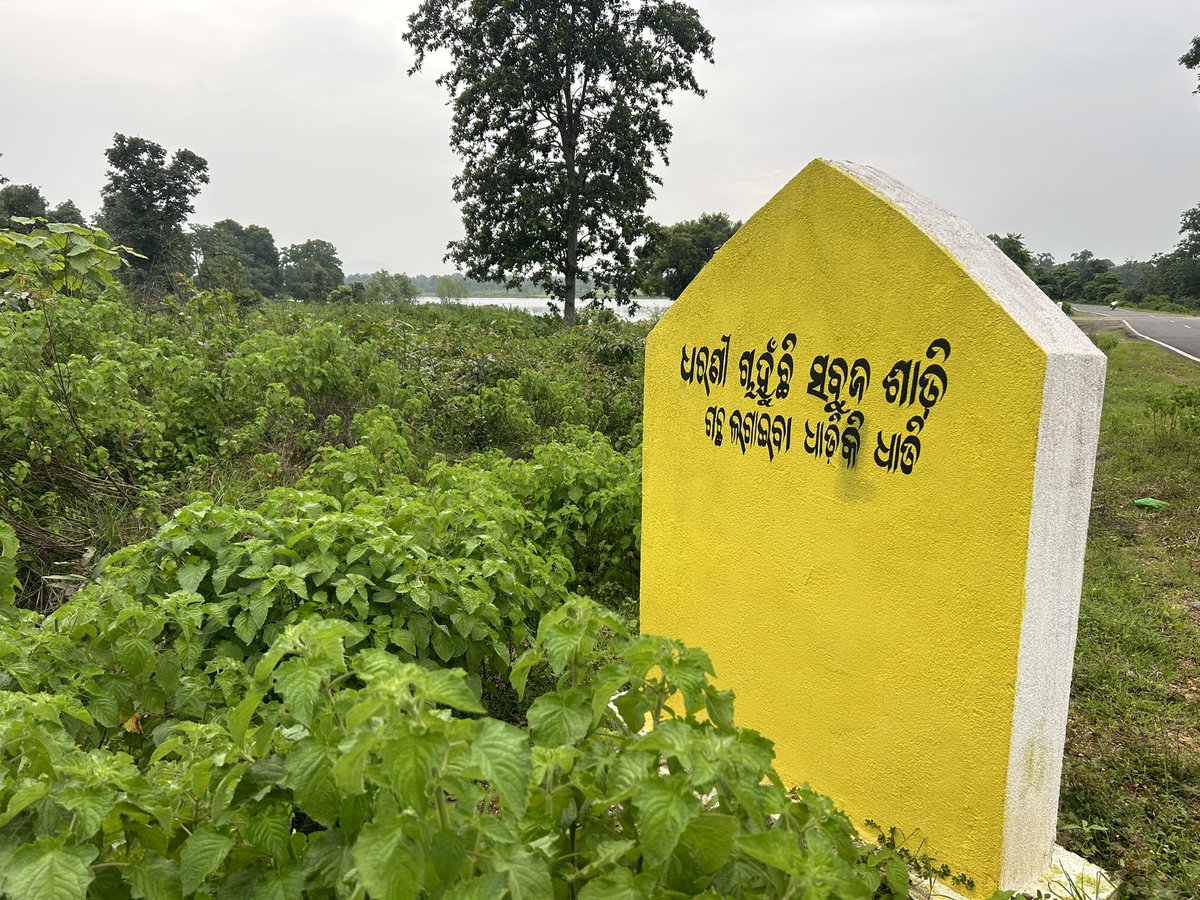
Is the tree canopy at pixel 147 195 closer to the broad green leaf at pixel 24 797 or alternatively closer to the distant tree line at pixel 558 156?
the distant tree line at pixel 558 156

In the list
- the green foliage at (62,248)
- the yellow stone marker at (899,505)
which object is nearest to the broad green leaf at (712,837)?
the yellow stone marker at (899,505)

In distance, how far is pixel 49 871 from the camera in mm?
1032

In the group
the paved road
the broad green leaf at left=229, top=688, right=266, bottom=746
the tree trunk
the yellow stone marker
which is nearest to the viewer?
the broad green leaf at left=229, top=688, right=266, bottom=746

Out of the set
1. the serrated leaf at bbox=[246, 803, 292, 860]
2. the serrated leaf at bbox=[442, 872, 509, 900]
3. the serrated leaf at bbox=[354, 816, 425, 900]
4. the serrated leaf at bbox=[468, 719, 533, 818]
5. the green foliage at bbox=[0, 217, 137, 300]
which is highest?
the green foliage at bbox=[0, 217, 137, 300]

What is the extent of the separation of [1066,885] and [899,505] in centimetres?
122

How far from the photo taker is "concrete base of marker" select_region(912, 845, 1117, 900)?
2.13 metres

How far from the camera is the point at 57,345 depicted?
5547 mm

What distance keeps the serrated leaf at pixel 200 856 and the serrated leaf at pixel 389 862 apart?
1.23 ft

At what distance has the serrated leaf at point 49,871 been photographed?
1008 millimetres

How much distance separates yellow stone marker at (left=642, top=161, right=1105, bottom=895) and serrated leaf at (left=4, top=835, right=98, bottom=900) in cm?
198

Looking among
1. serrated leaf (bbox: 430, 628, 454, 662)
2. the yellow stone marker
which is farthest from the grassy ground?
serrated leaf (bbox: 430, 628, 454, 662)

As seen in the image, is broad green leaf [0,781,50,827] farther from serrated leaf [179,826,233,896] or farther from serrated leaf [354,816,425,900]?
serrated leaf [354,816,425,900]

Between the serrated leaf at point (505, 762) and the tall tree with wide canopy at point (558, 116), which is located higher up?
the tall tree with wide canopy at point (558, 116)

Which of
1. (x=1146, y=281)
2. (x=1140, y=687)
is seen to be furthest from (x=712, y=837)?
(x=1146, y=281)
